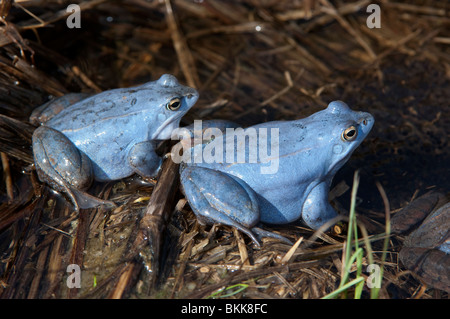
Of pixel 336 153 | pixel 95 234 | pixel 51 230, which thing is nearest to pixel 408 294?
pixel 336 153

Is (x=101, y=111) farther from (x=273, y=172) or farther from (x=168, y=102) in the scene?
(x=273, y=172)

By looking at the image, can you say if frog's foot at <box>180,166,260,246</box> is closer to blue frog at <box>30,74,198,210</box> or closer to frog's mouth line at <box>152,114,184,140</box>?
blue frog at <box>30,74,198,210</box>

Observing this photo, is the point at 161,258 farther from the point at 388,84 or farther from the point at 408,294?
the point at 388,84

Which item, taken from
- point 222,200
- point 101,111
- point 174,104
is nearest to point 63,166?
point 101,111

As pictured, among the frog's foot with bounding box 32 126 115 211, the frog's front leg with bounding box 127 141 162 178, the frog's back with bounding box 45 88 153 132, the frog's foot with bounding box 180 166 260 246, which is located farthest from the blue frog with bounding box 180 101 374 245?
the frog's foot with bounding box 32 126 115 211

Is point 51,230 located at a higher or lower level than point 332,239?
higher

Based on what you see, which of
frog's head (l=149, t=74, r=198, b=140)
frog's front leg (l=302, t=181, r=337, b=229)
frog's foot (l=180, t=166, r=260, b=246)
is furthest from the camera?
frog's head (l=149, t=74, r=198, b=140)

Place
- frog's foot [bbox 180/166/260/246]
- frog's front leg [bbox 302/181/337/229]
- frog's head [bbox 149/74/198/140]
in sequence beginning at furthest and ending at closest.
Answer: frog's head [bbox 149/74/198/140] → frog's front leg [bbox 302/181/337/229] → frog's foot [bbox 180/166/260/246]
